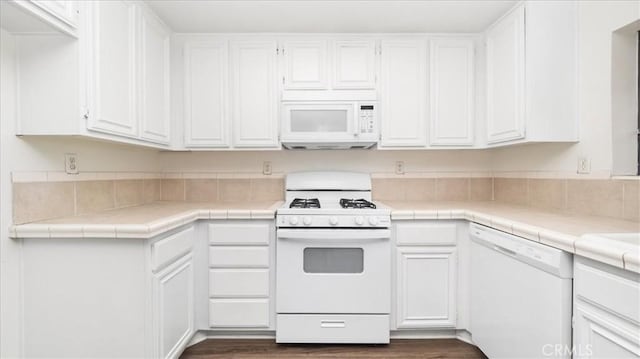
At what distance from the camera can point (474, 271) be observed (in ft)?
6.79

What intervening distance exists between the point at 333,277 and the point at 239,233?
66 centimetres

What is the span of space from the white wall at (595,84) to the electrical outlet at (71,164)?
2879 mm

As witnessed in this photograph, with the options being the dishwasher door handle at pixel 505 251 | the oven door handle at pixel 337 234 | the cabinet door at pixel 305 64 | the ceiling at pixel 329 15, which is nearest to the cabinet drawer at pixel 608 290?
the dishwasher door handle at pixel 505 251

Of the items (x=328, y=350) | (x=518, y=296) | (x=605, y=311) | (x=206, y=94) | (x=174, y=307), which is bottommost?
(x=328, y=350)

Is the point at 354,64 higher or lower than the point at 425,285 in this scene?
higher

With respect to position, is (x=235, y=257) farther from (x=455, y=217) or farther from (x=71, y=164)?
(x=455, y=217)

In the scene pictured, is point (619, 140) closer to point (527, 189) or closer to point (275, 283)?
point (527, 189)

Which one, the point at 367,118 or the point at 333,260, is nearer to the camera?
the point at 333,260

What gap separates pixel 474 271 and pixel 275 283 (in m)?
1.24

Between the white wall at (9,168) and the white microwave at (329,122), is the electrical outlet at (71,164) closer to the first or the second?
the white wall at (9,168)

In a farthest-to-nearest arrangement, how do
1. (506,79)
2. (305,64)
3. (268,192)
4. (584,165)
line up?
(268,192)
(305,64)
(506,79)
(584,165)

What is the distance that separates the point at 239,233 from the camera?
217cm

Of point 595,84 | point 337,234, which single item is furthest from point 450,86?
point 337,234

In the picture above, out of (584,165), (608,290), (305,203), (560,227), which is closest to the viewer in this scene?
(608,290)
